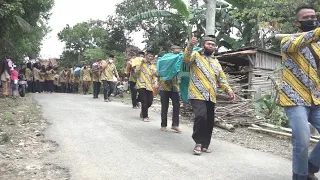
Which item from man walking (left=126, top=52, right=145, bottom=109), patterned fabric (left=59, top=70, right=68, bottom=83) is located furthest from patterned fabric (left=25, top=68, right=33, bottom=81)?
man walking (left=126, top=52, right=145, bottom=109)

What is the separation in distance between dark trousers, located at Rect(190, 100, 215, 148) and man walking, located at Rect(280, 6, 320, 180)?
1.75 metres

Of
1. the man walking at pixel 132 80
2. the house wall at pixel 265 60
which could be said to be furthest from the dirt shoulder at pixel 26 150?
the house wall at pixel 265 60

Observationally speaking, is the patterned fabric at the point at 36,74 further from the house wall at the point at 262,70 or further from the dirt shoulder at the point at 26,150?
the house wall at the point at 262,70

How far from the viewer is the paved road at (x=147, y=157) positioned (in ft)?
14.9

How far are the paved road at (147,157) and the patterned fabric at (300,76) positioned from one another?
1193 mm

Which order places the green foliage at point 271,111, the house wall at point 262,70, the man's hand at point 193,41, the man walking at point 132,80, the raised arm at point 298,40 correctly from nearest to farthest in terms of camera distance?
the raised arm at point 298,40, the man's hand at point 193,41, the green foliage at point 271,111, the man walking at point 132,80, the house wall at point 262,70

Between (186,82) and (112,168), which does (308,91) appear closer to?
(112,168)

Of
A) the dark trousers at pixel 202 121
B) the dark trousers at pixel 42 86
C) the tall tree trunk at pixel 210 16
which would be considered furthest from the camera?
the dark trousers at pixel 42 86

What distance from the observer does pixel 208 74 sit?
575 centimetres

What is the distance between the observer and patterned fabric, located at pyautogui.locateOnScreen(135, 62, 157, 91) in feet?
29.7

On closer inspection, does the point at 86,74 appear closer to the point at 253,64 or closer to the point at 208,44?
the point at 253,64

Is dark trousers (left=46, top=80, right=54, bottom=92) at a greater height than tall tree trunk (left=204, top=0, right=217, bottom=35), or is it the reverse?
tall tree trunk (left=204, top=0, right=217, bottom=35)

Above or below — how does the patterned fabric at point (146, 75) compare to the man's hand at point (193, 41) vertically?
below

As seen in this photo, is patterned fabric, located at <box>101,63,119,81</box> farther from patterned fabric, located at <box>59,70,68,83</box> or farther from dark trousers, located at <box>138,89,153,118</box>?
patterned fabric, located at <box>59,70,68,83</box>
